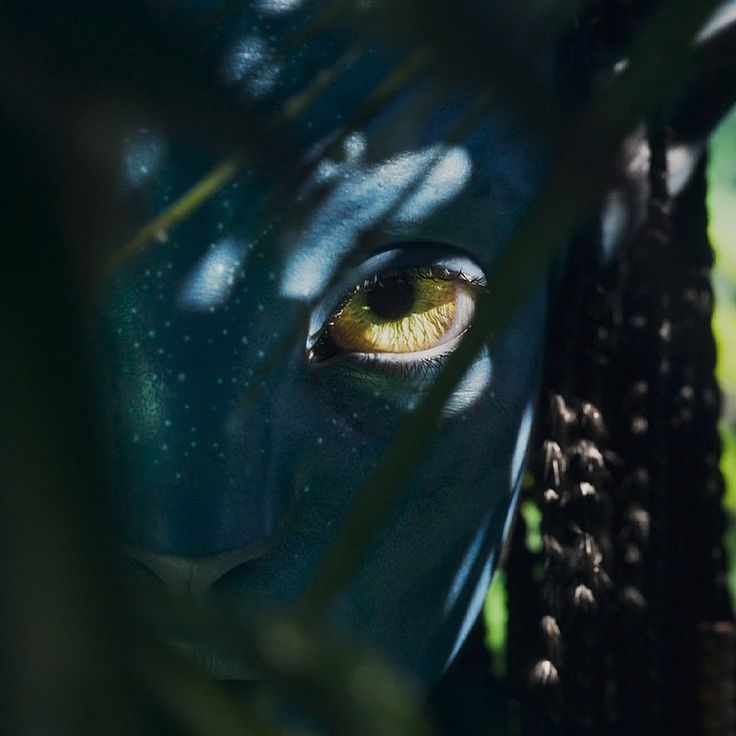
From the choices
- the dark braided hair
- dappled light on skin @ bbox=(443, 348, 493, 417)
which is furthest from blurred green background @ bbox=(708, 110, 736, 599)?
dappled light on skin @ bbox=(443, 348, 493, 417)

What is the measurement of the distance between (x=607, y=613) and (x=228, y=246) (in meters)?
0.56

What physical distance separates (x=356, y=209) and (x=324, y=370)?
0.11 m

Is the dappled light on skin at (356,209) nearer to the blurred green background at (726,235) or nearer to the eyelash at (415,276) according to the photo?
the eyelash at (415,276)

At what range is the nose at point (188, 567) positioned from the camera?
0.77 metres

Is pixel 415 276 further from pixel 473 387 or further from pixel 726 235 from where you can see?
pixel 726 235

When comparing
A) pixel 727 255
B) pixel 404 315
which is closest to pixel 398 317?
pixel 404 315

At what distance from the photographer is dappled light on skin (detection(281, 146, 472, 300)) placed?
0.81 meters

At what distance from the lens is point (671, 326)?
1176 mm

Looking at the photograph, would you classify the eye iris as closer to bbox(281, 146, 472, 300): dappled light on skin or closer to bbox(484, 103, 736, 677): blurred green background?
bbox(281, 146, 472, 300): dappled light on skin

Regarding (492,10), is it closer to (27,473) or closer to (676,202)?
(27,473)

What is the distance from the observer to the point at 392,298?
0.86 meters

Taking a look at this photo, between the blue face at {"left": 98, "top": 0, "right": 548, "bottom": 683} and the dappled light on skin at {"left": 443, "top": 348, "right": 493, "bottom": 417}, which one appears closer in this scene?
the blue face at {"left": 98, "top": 0, "right": 548, "bottom": 683}

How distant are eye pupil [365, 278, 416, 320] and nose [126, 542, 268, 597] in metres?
0.19

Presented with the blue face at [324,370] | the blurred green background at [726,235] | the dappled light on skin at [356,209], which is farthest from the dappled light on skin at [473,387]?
the blurred green background at [726,235]
